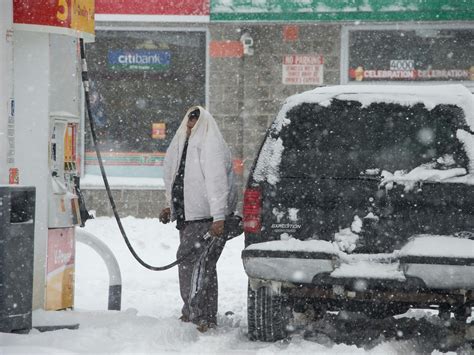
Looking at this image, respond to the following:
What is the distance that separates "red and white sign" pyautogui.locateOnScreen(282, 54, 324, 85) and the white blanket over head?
6987 mm

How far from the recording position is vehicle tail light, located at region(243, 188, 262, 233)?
6.43m

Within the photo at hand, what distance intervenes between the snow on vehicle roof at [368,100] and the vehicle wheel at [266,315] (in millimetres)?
867

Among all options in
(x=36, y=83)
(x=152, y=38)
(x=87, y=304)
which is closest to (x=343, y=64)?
(x=152, y=38)

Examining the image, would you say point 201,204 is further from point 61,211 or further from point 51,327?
point 51,327

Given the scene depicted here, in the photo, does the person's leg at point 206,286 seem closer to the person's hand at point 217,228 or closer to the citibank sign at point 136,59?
the person's hand at point 217,228

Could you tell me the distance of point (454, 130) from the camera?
6348mm

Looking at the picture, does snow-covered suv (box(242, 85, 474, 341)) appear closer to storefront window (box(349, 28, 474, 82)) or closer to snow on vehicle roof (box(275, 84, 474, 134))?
snow on vehicle roof (box(275, 84, 474, 134))

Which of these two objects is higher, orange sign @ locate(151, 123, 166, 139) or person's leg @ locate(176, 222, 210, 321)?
orange sign @ locate(151, 123, 166, 139)

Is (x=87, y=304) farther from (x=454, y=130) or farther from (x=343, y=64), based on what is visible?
(x=343, y=64)

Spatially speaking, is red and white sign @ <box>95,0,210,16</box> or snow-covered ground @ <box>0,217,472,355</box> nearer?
snow-covered ground @ <box>0,217,472,355</box>

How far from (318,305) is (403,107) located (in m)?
1.66

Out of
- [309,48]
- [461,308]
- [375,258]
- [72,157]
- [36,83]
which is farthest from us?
[309,48]

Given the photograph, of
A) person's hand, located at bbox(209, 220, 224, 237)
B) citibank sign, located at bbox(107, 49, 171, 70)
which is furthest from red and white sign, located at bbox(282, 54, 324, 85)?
person's hand, located at bbox(209, 220, 224, 237)

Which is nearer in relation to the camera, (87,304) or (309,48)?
(87,304)
